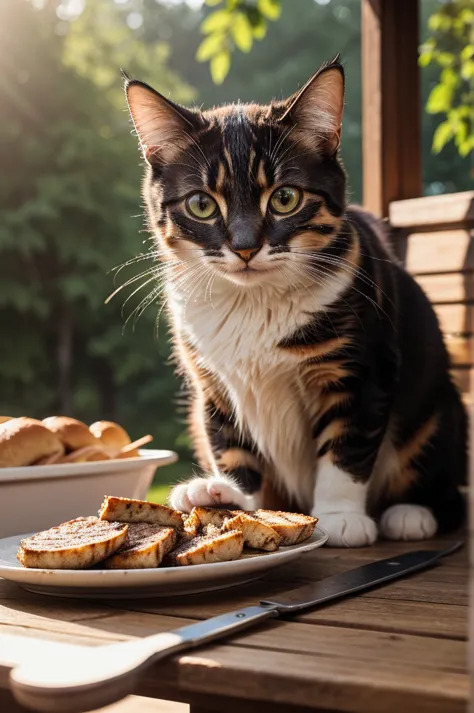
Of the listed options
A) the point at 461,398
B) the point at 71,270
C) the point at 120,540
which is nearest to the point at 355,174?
the point at 71,270

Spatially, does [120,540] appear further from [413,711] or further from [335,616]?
[413,711]

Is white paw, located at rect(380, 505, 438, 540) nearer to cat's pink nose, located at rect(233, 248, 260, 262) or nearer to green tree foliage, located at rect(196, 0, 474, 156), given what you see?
cat's pink nose, located at rect(233, 248, 260, 262)

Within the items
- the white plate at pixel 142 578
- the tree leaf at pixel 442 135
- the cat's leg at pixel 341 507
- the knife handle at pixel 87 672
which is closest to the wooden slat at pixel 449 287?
the tree leaf at pixel 442 135

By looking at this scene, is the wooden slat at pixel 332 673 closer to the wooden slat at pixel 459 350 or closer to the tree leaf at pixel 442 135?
the wooden slat at pixel 459 350

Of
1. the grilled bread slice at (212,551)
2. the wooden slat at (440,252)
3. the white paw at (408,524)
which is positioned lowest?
the white paw at (408,524)

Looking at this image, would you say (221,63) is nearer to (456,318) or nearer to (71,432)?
(456,318)

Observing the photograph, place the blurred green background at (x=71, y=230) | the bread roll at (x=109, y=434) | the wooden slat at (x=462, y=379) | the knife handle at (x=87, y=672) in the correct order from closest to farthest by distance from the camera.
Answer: the knife handle at (x=87, y=672) < the bread roll at (x=109, y=434) < the wooden slat at (x=462, y=379) < the blurred green background at (x=71, y=230)
